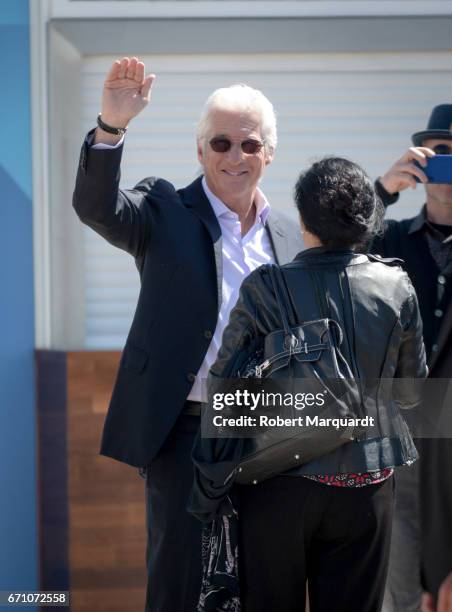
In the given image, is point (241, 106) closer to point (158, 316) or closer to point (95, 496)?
point (158, 316)

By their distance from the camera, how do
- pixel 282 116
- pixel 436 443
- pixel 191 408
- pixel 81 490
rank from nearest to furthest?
pixel 436 443 → pixel 191 408 → pixel 81 490 → pixel 282 116

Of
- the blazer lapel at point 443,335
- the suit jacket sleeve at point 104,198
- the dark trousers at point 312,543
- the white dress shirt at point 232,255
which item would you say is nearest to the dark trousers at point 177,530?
→ the white dress shirt at point 232,255

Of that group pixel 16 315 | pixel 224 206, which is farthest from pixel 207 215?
pixel 16 315

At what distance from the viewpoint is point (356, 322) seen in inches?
95.4

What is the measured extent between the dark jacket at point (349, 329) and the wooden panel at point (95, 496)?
6.92ft

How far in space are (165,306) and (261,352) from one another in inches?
22.9

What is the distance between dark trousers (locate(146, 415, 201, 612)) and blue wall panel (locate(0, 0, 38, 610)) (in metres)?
1.78

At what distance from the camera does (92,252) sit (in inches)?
193

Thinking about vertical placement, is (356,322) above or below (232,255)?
below

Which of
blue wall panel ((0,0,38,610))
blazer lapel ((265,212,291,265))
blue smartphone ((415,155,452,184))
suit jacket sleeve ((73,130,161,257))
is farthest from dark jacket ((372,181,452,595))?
blue wall panel ((0,0,38,610))

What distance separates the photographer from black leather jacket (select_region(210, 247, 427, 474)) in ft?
7.91

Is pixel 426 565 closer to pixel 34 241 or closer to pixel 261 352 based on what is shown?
pixel 261 352

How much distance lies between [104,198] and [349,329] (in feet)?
2.66

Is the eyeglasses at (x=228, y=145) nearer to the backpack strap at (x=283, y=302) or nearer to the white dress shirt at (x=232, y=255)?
the white dress shirt at (x=232, y=255)
